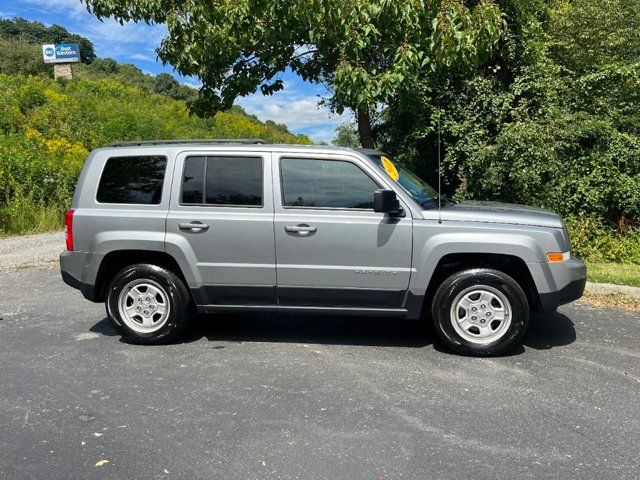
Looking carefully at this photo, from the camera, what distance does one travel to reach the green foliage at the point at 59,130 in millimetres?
13742

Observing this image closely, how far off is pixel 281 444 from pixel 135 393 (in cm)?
140

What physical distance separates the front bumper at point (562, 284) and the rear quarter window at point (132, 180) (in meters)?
3.66

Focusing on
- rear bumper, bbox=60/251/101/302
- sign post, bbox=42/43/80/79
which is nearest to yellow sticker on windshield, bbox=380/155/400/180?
rear bumper, bbox=60/251/101/302

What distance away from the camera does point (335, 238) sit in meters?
4.93

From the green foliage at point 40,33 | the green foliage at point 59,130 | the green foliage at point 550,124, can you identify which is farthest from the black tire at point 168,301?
the green foliage at point 40,33

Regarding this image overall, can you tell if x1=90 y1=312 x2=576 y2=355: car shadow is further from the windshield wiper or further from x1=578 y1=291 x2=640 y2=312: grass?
the windshield wiper

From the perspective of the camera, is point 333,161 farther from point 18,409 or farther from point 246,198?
point 18,409

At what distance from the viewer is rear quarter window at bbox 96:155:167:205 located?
5.31 meters

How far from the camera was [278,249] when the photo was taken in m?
5.02

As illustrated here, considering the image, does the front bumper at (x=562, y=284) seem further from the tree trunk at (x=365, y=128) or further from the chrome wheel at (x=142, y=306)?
the tree trunk at (x=365, y=128)

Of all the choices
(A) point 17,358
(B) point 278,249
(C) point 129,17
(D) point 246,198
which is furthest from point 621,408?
(C) point 129,17

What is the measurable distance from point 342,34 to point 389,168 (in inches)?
126

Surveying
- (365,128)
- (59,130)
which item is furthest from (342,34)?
(59,130)

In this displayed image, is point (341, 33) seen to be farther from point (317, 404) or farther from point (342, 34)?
point (317, 404)
